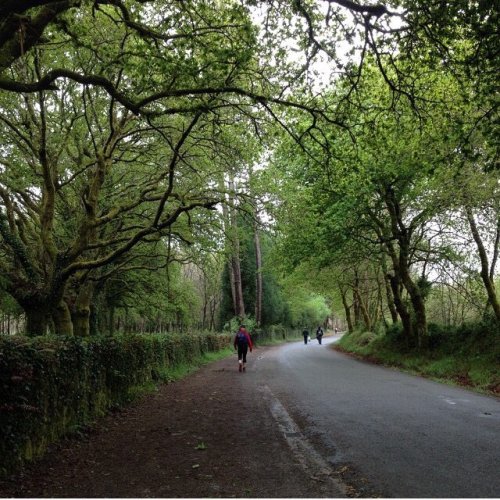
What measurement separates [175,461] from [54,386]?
231 cm

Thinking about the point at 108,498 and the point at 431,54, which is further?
the point at 431,54

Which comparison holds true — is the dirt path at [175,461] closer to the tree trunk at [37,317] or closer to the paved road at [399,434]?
the paved road at [399,434]

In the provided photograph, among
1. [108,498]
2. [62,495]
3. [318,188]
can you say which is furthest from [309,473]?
[318,188]

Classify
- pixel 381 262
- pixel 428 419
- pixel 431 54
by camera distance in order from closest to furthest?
pixel 431 54 → pixel 428 419 → pixel 381 262

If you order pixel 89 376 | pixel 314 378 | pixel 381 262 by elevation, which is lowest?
pixel 314 378

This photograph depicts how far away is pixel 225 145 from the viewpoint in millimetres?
12953

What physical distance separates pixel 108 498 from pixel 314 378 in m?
12.5

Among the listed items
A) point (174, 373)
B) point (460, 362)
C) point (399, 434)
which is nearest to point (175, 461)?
point (399, 434)

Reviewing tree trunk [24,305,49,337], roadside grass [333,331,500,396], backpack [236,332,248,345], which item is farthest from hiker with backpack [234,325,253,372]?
tree trunk [24,305,49,337]

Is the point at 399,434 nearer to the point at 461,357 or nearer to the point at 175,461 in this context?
the point at 175,461

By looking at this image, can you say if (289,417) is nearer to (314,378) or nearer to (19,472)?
(19,472)

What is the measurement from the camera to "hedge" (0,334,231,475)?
19.8 ft

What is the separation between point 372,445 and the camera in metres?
7.00

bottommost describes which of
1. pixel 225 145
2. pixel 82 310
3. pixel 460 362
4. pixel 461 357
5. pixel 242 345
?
pixel 460 362
